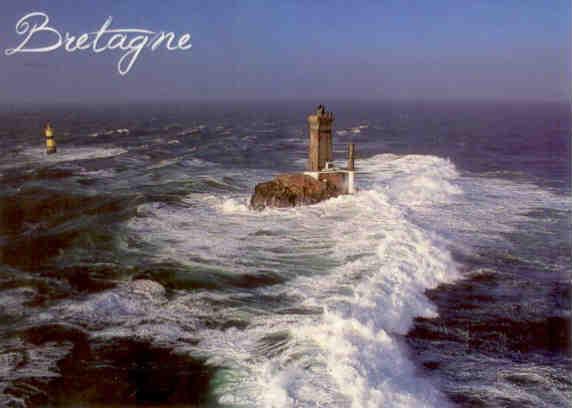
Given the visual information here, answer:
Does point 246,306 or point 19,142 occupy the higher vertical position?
point 19,142

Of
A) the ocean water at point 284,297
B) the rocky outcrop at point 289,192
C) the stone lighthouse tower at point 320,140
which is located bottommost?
the ocean water at point 284,297

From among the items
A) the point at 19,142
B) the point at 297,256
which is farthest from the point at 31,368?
the point at 19,142

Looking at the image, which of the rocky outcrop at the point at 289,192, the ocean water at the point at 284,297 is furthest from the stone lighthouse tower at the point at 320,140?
the ocean water at the point at 284,297

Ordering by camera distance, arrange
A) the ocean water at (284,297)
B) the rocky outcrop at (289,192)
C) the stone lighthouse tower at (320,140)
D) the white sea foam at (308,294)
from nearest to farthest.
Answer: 1. the white sea foam at (308,294)
2. the ocean water at (284,297)
3. the rocky outcrop at (289,192)
4. the stone lighthouse tower at (320,140)

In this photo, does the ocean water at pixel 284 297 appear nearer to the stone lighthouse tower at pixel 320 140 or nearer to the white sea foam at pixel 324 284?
the white sea foam at pixel 324 284

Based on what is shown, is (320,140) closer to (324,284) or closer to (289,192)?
(289,192)

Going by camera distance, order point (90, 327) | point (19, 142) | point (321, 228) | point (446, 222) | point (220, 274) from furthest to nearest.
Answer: point (19, 142) < point (446, 222) < point (321, 228) < point (220, 274) < point (90, 327)

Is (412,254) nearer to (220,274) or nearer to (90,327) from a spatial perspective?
(220,274)
